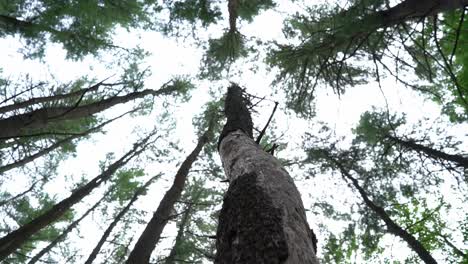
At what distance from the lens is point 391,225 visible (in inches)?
342

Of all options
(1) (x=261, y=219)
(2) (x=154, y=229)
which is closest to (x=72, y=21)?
(2) (x=154, y=229)

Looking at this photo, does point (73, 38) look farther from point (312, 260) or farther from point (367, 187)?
point (367, 187)

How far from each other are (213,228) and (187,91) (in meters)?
6.69

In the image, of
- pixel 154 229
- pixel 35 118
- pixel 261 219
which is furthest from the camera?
pixel 154 229

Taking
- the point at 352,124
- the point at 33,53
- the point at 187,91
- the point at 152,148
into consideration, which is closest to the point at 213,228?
the point at 152,148

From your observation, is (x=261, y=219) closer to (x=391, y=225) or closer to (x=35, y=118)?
(x=35, y=118)

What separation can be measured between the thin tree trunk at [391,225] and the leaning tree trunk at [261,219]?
7755 millimetres

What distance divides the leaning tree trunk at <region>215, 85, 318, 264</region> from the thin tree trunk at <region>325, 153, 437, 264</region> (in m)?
7.76

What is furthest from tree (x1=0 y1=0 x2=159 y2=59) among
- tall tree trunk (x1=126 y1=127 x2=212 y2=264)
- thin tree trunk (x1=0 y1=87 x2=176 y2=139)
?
tall tree trunk (x1=126 y1=127 x2=212 y2=264)

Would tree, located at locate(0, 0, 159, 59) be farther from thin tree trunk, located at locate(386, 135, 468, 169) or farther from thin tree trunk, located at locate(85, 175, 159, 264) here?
thin tree trunk, located at locate(386, 135, 468, 169)

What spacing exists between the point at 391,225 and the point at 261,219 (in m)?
8.60

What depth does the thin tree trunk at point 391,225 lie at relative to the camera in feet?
26.3

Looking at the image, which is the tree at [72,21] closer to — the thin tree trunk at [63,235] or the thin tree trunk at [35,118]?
the thin tree trunk at [35,118]

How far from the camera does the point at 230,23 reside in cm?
790
